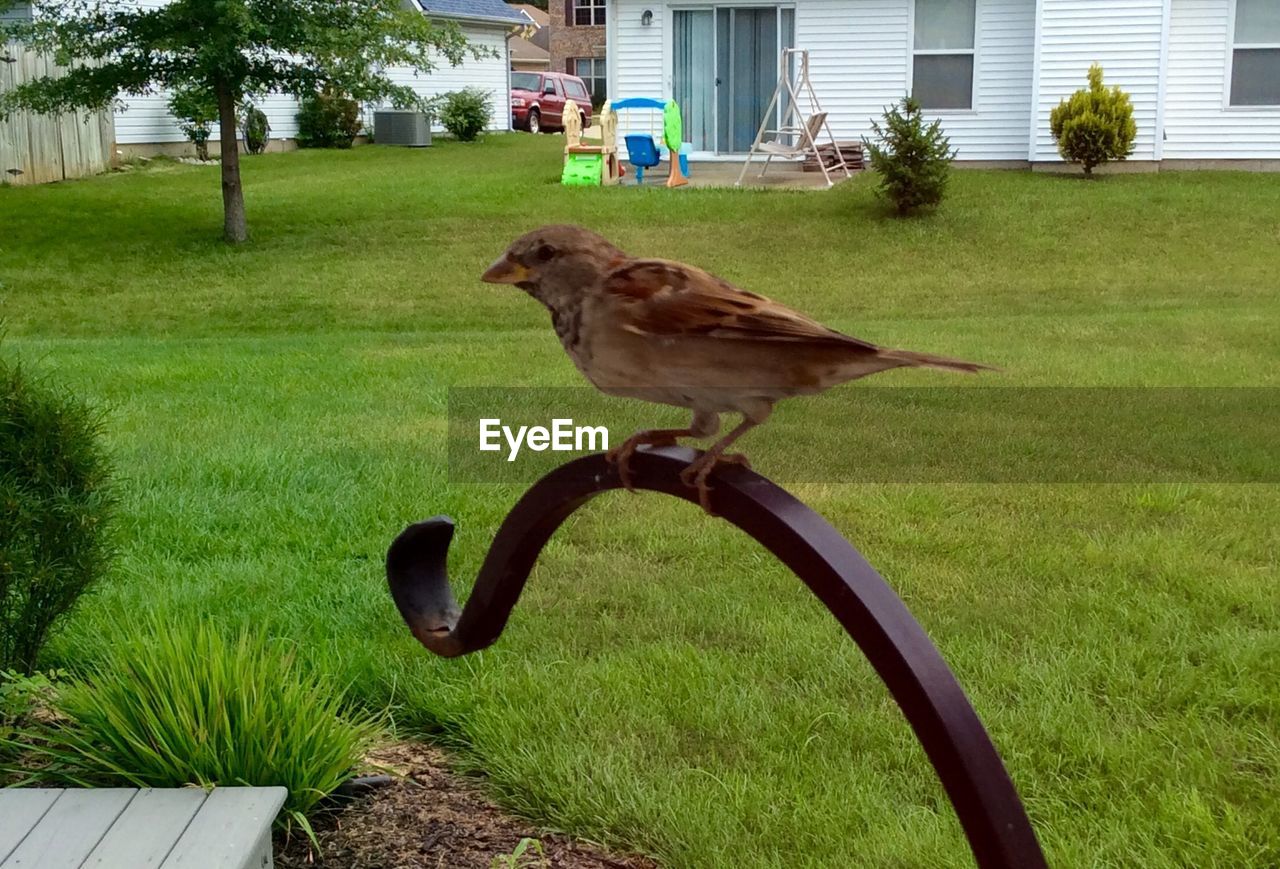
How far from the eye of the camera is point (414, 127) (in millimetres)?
24812

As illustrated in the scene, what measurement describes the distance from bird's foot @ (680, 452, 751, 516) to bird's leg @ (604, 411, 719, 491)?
0.10 ft

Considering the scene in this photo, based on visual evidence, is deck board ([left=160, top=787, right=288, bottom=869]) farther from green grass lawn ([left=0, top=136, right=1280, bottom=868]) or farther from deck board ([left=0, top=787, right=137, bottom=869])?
green grass lawn ([left=0, top=136, right=1280, bottom=868])

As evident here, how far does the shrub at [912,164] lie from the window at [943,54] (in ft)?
13.0

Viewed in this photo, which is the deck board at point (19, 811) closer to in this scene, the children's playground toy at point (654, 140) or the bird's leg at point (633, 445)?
the bird's leg at point (633, 445)

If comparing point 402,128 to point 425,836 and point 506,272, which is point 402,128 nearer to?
point 425,836

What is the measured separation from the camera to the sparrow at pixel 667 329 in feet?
4.14

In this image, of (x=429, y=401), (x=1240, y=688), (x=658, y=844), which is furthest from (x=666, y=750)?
(x=429, y=401)

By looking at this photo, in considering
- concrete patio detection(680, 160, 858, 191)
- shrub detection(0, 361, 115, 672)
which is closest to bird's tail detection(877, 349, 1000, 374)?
shrub detection(0, 361, 115, 672)

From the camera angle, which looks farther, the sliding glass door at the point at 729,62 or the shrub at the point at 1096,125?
the sliding glass door at the point at 729,62

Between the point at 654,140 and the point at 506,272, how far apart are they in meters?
15.5

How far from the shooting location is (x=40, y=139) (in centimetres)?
1778

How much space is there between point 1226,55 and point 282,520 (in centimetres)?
1466

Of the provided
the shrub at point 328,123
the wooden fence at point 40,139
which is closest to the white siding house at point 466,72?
the shrub at point 328,123

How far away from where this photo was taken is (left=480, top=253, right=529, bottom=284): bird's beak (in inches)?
50.7
